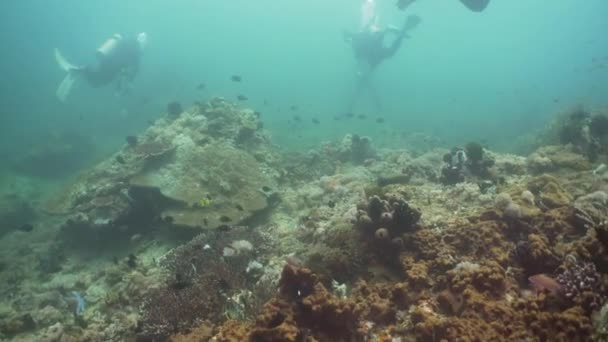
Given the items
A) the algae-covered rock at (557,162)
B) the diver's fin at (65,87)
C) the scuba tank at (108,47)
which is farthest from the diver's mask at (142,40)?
the algae-covered rock at (557,162)

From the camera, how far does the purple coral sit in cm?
424

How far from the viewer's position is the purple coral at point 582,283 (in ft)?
13.9

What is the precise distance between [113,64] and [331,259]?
2337cm

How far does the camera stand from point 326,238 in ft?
25.3

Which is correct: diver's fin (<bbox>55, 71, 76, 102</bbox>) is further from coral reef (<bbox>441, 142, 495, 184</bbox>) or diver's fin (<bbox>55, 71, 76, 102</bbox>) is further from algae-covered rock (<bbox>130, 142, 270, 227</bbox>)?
coral reef (<bbox>441, 142, 495, 184</bbox>)

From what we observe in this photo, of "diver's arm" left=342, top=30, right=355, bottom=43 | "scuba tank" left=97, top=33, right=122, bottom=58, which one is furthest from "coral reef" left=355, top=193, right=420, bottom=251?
"diver's arm" left=342, top=30, right=355, bottom=43

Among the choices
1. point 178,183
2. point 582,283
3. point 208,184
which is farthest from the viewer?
point 208,184

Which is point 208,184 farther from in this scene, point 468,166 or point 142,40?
point 142,40

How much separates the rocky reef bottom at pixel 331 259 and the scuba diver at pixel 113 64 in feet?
35.8

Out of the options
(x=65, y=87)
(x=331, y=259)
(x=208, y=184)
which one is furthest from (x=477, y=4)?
(x=65, y=87)

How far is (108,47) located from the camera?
77.5ft

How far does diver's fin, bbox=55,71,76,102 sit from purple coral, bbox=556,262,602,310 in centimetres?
2428

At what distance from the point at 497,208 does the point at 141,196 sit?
10.8m

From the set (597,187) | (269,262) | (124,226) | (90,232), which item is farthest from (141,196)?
(597,187)
